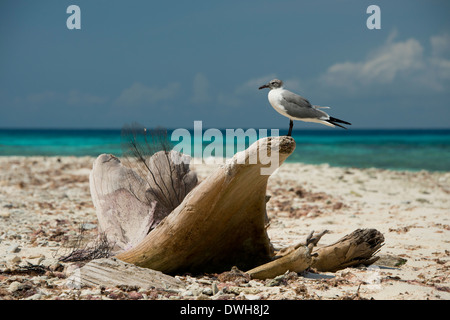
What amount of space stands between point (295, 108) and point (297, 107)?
3cm

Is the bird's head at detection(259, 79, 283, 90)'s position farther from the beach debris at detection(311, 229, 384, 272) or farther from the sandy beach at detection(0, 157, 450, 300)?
the sandy beach at detection(0, 157, 450, 300)

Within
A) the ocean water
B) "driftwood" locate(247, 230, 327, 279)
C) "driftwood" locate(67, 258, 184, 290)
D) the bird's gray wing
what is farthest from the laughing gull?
the ocean water

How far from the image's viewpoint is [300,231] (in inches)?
279

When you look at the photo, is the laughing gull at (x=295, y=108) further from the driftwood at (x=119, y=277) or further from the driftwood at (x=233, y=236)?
the driftwood at (x=119, y=277)

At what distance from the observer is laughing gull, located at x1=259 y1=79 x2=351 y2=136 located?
14.1 ft

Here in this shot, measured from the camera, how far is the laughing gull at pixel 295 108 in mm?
4309

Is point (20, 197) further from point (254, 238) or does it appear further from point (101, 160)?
point (254, 238)

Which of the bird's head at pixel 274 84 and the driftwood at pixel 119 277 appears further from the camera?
the bird's head at pixel 274 84

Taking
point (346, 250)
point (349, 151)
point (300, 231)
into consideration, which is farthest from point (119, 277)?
point (349, 151)

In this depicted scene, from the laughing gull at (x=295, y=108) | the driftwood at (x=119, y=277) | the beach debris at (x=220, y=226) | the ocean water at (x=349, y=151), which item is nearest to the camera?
the driftwood at (x=119, y=277)

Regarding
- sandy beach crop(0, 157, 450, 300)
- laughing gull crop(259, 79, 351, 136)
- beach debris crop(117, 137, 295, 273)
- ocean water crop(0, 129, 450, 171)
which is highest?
laughing gull crop(259, 79, 351, 136)

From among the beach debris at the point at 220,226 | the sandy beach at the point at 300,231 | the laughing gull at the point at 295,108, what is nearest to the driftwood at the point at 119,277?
the sandy beach at the point at 300,231

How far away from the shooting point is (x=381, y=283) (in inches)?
170

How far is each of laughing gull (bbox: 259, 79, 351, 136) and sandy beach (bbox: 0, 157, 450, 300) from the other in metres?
1.59
